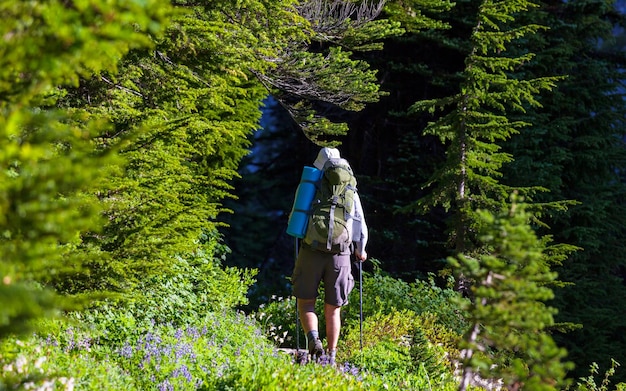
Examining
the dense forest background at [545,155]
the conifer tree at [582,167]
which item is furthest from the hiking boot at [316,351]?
the conifer tree at [582,167]

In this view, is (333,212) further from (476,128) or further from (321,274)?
(476,128)

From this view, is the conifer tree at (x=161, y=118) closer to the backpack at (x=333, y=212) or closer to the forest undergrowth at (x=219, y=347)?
the forest undergrowth at (x=219, y=347)

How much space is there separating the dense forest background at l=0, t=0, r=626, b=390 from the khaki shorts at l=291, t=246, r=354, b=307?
645 mm

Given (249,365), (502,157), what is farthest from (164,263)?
(502,157)

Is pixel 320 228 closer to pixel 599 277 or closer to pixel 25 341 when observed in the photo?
pixel 25 341

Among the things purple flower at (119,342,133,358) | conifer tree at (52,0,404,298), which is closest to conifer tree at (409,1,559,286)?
conifer tree at (52,0,404,298)

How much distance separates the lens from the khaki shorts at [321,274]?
19.8 ft

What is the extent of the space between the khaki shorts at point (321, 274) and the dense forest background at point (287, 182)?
0.64 m

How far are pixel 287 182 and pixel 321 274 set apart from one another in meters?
9.59

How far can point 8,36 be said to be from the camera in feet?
5.87

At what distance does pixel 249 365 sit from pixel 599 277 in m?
9.21

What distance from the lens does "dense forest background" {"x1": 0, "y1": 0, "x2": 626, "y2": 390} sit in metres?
1.89

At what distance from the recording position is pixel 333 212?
19.5ft

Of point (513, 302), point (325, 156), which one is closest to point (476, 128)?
point (325, 156)
